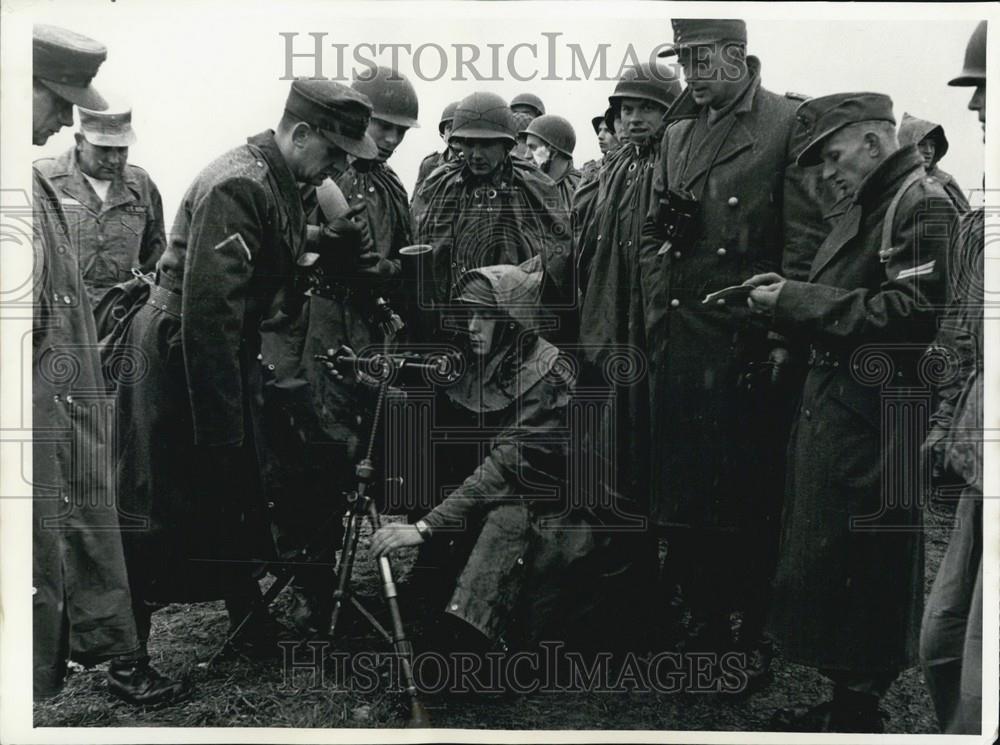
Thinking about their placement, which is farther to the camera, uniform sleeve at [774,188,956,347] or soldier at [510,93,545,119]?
soldier at [510,93,545,119]

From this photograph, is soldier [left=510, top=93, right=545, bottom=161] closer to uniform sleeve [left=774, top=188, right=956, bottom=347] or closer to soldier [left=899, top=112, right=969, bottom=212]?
uniform sleeve [left=774, top=188, right=956, bottom=347]

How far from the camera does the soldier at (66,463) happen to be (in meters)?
4.42

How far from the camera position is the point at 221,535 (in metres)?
4.57

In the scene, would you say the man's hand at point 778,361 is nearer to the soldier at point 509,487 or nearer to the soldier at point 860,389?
the soldier at point 860,389

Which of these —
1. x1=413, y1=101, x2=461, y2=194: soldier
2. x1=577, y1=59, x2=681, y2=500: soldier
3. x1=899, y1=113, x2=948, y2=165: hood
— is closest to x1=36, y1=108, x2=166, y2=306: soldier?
x1=413, y1=101, x2=461, y2=194: soldier

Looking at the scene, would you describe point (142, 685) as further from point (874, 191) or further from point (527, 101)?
point (874, 191)

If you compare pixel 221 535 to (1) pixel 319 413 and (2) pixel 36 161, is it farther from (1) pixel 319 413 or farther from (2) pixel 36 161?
(2) pixel 36 161

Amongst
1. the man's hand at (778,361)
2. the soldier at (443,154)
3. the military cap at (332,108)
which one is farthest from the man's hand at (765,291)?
the military cap at (332,108)

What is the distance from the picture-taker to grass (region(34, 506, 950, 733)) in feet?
14.5

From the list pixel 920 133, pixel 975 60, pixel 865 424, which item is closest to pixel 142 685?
pixel 865 424

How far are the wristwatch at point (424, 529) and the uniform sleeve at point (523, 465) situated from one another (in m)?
0.03

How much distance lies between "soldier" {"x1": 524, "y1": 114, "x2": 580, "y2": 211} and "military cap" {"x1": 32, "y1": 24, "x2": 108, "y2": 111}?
1779 mm

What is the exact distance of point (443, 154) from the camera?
15.5ft

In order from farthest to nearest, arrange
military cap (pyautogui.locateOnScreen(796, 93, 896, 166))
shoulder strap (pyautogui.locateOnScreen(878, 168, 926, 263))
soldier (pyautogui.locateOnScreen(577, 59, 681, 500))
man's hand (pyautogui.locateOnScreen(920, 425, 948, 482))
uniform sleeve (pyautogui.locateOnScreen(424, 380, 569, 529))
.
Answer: soldier (pyautogui.locateOnScreen(577, 59, 681, 500)), uniform sleeve (pyautogui.locateOnScreen(424, 380, 569, 529)), man's hand (pyautogui.locateOnScreen(920, 425, 948, 482)), military cap (pyautogui.locateOnScreen(796, 93, 896, 166)), shoulder strap (pyautogui.locateOnScreen(878, 168, 926, 263))
